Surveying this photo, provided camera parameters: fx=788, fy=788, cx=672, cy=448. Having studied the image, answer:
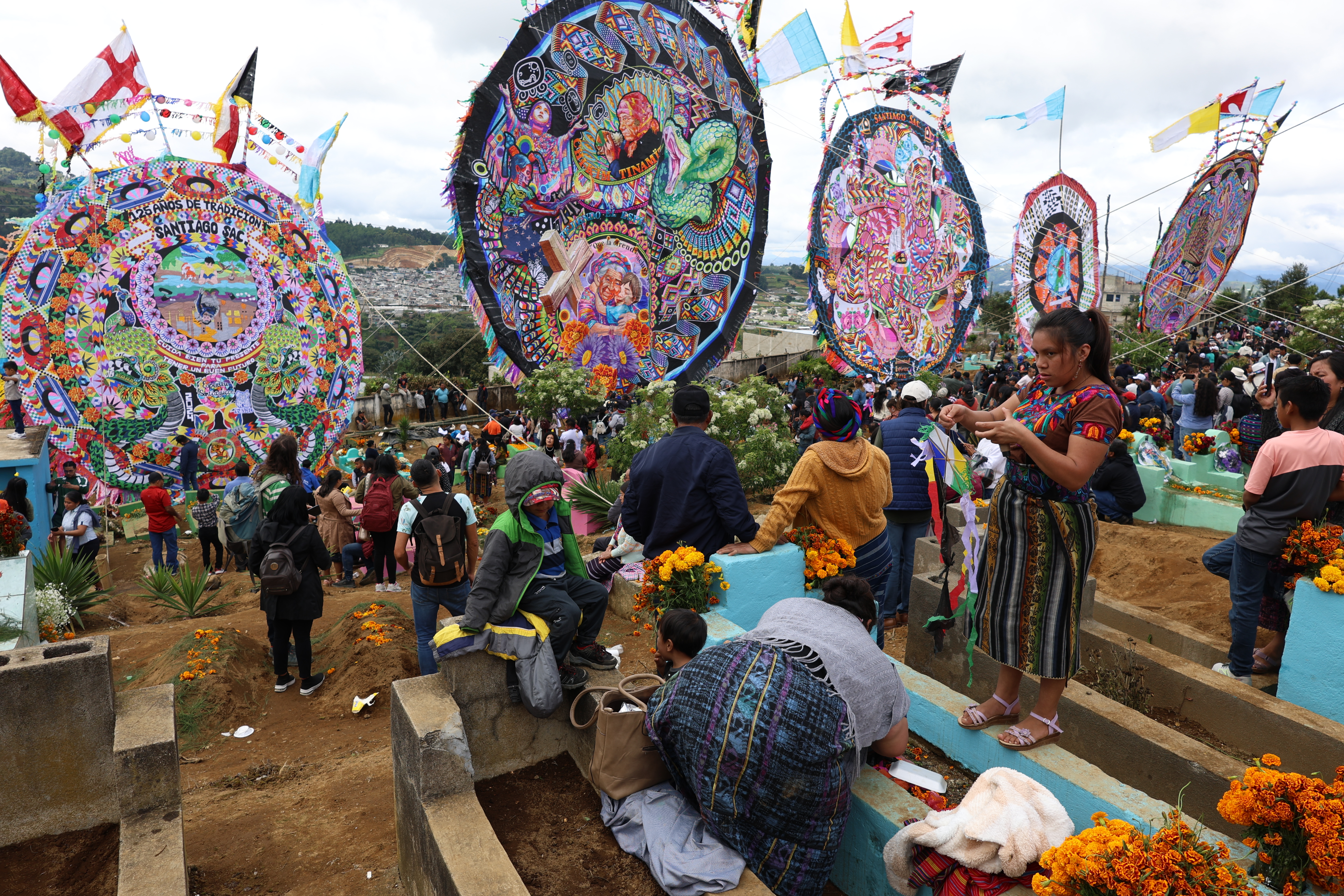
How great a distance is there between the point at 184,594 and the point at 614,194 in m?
7.14

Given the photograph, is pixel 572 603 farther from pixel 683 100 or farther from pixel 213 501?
pixel 683 100

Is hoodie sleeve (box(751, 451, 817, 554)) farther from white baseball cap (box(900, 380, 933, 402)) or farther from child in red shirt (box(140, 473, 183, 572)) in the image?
child in red shirt (box(140, 473, 183, 572))

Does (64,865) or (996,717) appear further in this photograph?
(996,717)

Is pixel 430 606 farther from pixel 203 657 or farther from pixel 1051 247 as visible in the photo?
pixel 1051 247

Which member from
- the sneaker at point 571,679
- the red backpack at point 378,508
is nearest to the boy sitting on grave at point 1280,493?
the sneaker at point 571,679

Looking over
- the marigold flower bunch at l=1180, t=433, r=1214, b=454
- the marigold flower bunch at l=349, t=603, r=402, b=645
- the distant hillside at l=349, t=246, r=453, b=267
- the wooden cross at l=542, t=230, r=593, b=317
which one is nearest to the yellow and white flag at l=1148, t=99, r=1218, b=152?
the marigold flower bunch at l=1180, t=433, r=1214, b=454

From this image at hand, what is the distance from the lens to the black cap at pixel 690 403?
407 cm

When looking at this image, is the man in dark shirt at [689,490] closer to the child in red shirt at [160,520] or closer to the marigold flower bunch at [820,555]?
the marigold flower bunch at [820,555]

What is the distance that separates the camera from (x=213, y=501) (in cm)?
995

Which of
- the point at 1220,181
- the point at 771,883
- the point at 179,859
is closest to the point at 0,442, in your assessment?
the point at 179,859

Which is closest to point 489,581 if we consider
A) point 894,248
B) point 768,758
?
point 768,758

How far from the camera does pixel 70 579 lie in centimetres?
723

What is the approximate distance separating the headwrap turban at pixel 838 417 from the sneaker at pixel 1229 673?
2.30 metres

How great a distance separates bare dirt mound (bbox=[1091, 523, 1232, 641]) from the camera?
618cm
